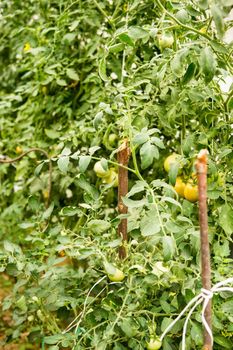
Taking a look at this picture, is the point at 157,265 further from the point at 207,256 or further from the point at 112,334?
the point at 207,256

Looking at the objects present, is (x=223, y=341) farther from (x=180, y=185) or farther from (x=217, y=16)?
(x=217, y=16)

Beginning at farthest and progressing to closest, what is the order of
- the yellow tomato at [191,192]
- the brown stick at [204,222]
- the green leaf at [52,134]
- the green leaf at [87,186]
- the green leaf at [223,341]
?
the green leaf at [52,134] < the yellow tomato at [191,192] < the green leaf at [87,186] < the green leaf at [223,341] < the brown stick at [204,222]

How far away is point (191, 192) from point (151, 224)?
37cm

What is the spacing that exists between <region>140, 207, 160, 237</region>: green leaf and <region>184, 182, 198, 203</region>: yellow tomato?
0.33m

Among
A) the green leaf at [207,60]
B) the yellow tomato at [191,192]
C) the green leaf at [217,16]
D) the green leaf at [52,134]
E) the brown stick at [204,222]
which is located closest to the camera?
the brown stick at [204,222]

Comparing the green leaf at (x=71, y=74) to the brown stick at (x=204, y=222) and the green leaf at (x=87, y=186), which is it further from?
the brown stick at (x=204, y=222)

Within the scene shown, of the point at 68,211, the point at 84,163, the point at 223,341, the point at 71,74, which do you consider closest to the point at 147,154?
the point at 84,163

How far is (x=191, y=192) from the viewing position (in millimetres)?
1578

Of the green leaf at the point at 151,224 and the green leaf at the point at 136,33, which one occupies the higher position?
the green leaf at the point at 136,33

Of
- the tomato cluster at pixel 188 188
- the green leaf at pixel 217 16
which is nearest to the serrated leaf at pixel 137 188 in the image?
the tomato cluster at pixel 188 188

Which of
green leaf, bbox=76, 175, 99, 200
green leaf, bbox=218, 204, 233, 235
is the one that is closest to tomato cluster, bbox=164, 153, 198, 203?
green leaf, bbox=218, 204, 233, 235

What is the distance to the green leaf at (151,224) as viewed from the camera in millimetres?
1210

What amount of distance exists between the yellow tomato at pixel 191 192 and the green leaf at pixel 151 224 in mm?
328

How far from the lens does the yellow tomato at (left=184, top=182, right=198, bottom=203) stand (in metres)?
1.58
